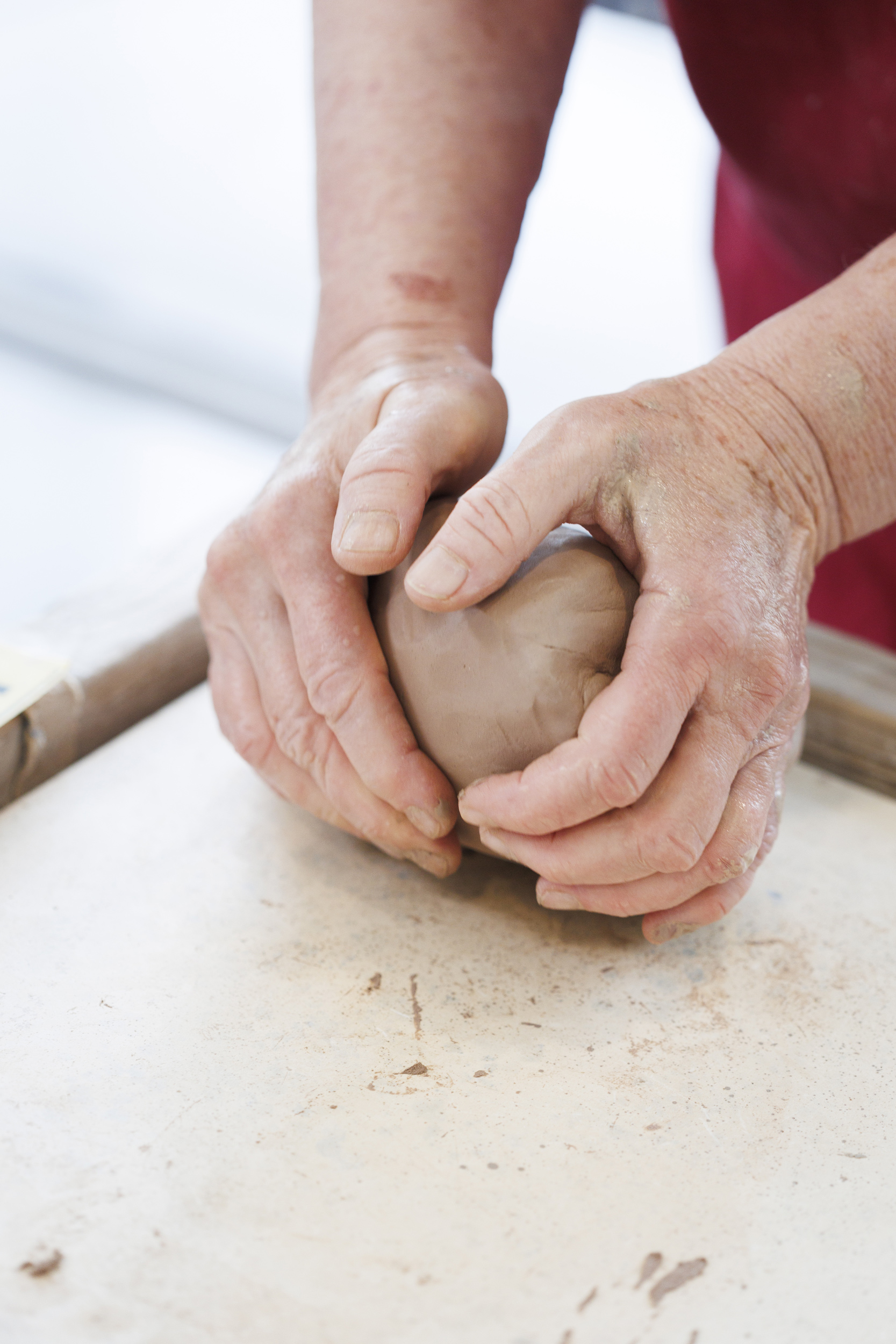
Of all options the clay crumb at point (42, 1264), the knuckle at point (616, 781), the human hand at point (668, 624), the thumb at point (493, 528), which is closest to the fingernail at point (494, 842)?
the human hand at point (668, 624)

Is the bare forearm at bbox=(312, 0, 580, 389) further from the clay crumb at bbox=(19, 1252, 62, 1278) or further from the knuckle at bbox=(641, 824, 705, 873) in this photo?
the clay crumb at bbox=(19, 1252, 62, 1278)

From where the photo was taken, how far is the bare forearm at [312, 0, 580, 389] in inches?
48.3

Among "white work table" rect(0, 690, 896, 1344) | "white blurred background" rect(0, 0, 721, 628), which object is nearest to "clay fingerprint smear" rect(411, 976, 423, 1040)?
"white work table" rect(0, 690, 896, 1344)

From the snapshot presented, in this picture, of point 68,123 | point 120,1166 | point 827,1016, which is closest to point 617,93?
point 68,123

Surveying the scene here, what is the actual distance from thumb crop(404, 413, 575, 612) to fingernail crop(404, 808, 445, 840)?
0.22 m

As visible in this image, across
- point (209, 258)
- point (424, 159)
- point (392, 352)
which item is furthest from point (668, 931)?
point (209, 258)

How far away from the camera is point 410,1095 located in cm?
87

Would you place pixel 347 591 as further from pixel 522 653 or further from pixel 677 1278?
pixel 677 1278

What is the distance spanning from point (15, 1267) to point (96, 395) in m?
3.31

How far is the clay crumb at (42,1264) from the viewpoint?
28.2 inches

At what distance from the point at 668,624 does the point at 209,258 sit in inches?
147

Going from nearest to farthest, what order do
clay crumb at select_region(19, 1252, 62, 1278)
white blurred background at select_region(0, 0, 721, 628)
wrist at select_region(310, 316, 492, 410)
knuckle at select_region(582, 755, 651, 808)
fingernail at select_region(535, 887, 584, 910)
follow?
clay crumb at select_region(19, 1252, 62, 1278), knuckle at select_region(582, 755, 651, 808), fingernail at select_region(535, 887, 584, 910), wrist at select_region(310, 316, 492, 410), white blurred background at select_region(0, 0, 721, 628)

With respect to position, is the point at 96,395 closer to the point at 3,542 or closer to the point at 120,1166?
the point at 3,542

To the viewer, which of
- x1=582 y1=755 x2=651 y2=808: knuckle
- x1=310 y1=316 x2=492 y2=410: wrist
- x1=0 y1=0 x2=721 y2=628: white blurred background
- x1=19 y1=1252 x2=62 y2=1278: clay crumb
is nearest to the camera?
x1=19 y1=1252 x2=62 y2=1278: clay crumb
